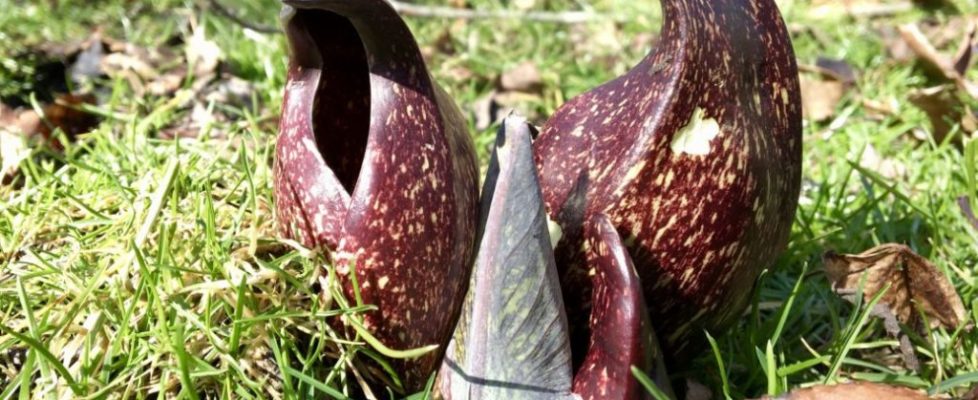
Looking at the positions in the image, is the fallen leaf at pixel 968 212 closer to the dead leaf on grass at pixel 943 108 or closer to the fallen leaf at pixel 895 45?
the dead leaf on grass at pixel 943 108

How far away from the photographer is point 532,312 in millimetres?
1330

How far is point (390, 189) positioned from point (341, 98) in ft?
1.20

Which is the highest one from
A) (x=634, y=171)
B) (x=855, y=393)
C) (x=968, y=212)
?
(x=634, y=171)

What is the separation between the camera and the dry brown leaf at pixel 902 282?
1710 millimetres

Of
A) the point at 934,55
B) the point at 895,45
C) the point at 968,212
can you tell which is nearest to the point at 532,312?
the point at 968,212

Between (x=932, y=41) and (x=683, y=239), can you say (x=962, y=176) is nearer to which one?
(x=683, y=239)

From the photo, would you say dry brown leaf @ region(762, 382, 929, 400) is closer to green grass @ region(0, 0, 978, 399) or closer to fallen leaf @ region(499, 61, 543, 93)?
green grass @ region(0, 0, 978, 399)

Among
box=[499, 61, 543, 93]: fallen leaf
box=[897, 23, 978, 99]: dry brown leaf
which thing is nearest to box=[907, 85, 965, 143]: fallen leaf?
box=[897, 23, 978, 99]: dry brown leaf

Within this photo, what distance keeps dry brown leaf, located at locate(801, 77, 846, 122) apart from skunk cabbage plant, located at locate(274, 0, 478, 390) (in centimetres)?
189

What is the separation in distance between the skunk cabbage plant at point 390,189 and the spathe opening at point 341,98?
15mm

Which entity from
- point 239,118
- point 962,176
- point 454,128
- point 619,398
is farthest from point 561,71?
point 619,398

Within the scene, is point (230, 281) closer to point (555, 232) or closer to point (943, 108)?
point (555, 232)

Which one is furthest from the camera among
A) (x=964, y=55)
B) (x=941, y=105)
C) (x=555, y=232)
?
(x=964, y=55)

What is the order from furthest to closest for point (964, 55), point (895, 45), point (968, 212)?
1. point (895, 45)
2. point (964, 55)
3. point (968, 212)
